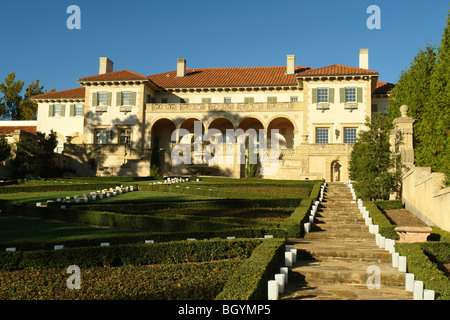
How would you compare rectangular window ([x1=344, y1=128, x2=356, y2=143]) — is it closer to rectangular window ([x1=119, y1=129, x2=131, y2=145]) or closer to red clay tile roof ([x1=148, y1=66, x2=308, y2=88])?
red clay tile roof ([x1=148, y1=66, x2=308, y2=88])

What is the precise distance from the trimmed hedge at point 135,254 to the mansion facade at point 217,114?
2724cm

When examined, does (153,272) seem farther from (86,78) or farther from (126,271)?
(86,78)

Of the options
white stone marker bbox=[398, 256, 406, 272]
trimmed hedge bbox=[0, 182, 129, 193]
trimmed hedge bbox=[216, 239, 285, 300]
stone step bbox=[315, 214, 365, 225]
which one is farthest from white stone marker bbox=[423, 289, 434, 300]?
trimmed hedge bbox=[0, 182, 129, 193]

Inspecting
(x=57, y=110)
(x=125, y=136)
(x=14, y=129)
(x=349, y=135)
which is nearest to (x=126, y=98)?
(x=125, y=136)

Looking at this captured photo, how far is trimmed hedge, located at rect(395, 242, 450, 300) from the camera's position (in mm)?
8434

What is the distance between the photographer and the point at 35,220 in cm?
1767

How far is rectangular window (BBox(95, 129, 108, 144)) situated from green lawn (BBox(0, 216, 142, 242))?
31067 millimetres

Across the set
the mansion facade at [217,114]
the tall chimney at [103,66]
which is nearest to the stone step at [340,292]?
the mansion facade at [217,114]

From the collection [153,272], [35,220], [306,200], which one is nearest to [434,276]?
[153,272]

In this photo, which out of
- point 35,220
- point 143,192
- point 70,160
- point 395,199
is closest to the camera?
point 35,220

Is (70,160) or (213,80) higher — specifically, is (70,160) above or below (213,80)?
below

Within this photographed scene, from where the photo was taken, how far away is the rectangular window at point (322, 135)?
145ft

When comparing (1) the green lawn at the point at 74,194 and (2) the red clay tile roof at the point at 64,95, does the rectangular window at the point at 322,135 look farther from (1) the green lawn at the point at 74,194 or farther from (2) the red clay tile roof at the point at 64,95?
(2) the red clay tile roof at the point at 64,95
